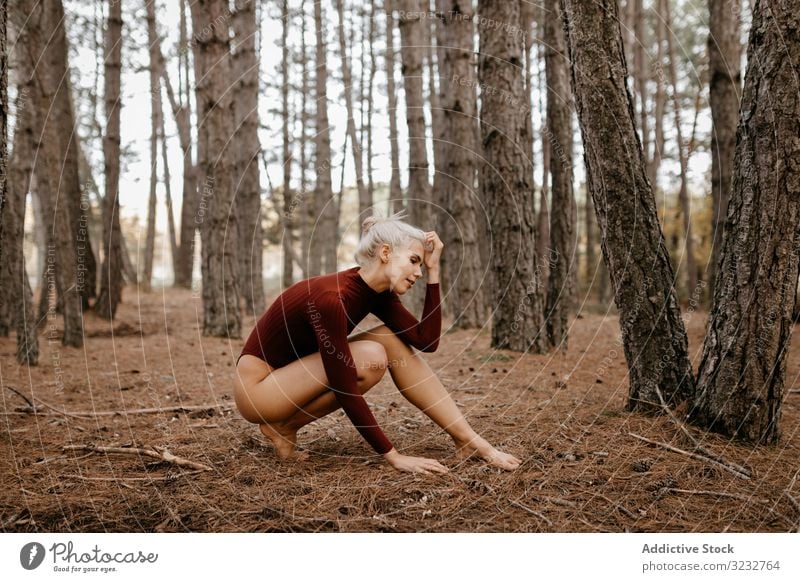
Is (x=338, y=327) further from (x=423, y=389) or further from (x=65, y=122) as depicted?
(x=65, y=122)

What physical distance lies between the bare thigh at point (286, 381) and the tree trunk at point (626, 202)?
5.18 ft

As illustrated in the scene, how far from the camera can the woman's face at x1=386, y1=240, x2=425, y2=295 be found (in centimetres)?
301

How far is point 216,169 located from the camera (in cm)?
822

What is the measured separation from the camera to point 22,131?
6.55 m

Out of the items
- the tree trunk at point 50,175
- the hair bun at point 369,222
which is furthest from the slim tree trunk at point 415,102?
the hair bun at point 369,222

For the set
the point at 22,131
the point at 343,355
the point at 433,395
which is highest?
the point at 22,131

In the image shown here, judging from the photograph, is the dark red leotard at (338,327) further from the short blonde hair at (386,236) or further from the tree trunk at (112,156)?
the tree trunk at (112,156)

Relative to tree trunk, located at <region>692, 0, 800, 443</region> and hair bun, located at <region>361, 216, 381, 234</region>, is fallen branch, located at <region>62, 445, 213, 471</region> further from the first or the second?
tree trunk, located at <region>692, 0, 800, 443</region>

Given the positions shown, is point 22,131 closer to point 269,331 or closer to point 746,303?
point 269,331


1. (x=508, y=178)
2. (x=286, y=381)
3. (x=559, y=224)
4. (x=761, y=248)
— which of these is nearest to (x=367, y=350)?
(x=286, y=381)

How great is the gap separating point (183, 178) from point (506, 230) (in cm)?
1358

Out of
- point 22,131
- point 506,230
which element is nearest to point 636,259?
point 506,230

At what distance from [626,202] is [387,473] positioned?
204 cm
